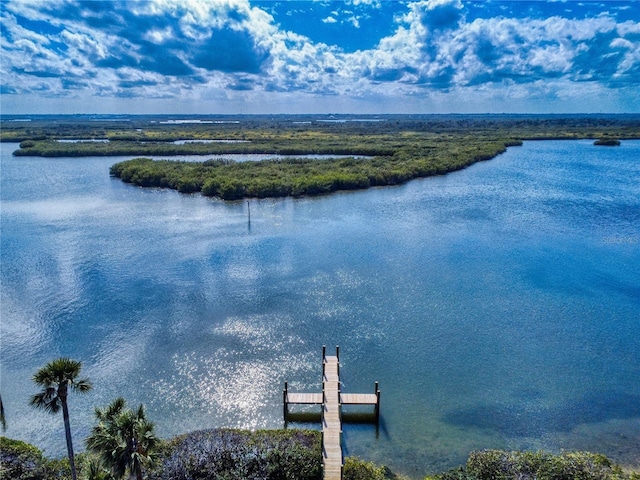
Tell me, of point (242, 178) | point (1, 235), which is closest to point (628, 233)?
point (242, 178)

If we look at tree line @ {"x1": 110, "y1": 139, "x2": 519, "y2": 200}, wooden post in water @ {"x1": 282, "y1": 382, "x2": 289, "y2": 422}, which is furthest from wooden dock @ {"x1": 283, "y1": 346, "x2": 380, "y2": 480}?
tree line @ {"x1": 110, "y1": 139, "x2": 519, "y2": 200}

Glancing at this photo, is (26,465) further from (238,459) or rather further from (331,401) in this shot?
(331,401)

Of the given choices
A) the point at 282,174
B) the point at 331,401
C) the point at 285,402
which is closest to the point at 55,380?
the point at 285,402

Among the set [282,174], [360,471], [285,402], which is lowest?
[285,402]

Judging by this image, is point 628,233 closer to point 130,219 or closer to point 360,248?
point 360,248

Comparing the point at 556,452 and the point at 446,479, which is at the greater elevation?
the point at 446,479

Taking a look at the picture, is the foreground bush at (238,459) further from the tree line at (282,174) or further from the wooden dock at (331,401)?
the tree line at (282,174)
